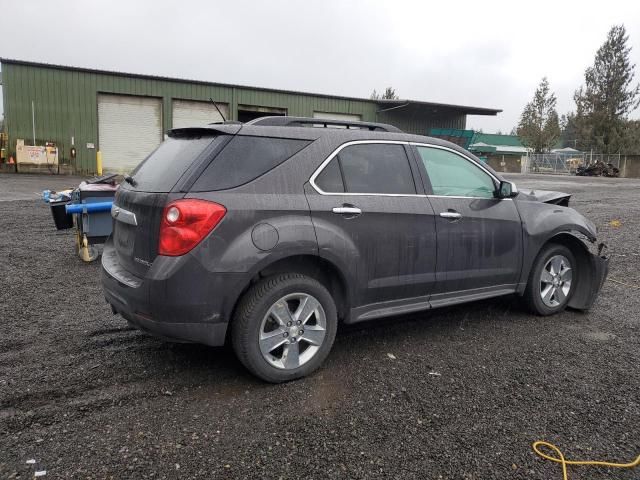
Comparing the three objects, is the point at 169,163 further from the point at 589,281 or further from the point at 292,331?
the point at 589,281

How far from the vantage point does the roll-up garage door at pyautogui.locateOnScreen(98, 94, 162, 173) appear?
2469 centimetres

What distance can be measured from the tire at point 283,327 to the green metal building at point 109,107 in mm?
18766

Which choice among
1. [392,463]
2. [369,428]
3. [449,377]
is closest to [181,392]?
[369,428]

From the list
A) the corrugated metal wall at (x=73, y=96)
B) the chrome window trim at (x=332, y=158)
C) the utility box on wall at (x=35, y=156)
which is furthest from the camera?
the utility box on wall at (x=35, y=156)

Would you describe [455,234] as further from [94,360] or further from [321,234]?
[94,360]

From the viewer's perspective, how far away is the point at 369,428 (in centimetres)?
295

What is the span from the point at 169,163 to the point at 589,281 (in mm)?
4197

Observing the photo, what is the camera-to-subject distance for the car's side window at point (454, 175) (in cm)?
427

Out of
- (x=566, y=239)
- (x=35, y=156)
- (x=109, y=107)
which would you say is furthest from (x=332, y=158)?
(x=109, y=107)

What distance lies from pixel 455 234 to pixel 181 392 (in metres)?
2.45

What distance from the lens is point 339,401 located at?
3.26m

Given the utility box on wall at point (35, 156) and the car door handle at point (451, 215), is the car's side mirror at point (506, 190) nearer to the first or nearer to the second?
the car door handle at point (451, 215)

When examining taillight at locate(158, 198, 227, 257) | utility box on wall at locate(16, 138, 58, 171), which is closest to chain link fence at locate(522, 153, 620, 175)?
utility box on wall at locate(16, 138, 58, 171)

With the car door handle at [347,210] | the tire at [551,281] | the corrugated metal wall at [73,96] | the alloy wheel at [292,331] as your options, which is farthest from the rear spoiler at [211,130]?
the corrugated metal wall at [73,96]
